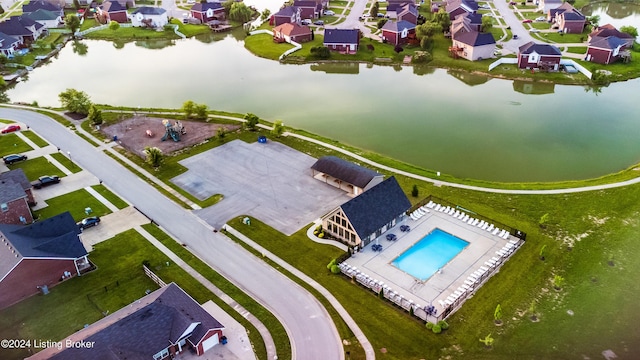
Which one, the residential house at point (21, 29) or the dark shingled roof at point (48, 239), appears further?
the residential house at point (21, 29)

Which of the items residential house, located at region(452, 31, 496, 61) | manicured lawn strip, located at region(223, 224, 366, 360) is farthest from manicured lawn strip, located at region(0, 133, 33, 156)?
residential house, located at region(452, 31, 496, 61)

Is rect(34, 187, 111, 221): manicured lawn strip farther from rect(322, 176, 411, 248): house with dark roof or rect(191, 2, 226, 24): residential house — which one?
rect(191, 2, 226, 24): residential house

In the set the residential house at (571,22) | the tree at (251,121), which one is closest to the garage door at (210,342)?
the tree at (251,121)

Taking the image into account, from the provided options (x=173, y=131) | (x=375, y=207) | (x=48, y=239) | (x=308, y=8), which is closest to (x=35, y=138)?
(x=173, y=131)

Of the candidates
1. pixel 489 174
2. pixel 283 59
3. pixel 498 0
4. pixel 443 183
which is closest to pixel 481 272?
pixel 443 183

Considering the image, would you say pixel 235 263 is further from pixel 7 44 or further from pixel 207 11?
pixel 207 11

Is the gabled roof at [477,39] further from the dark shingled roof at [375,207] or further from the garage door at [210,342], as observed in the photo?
the garage door at [210,342]

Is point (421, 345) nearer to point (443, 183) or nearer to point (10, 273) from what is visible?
point (443, 183)

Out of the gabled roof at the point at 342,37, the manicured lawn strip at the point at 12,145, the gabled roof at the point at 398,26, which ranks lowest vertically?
the manicured lawn strip at the point at 12,145
